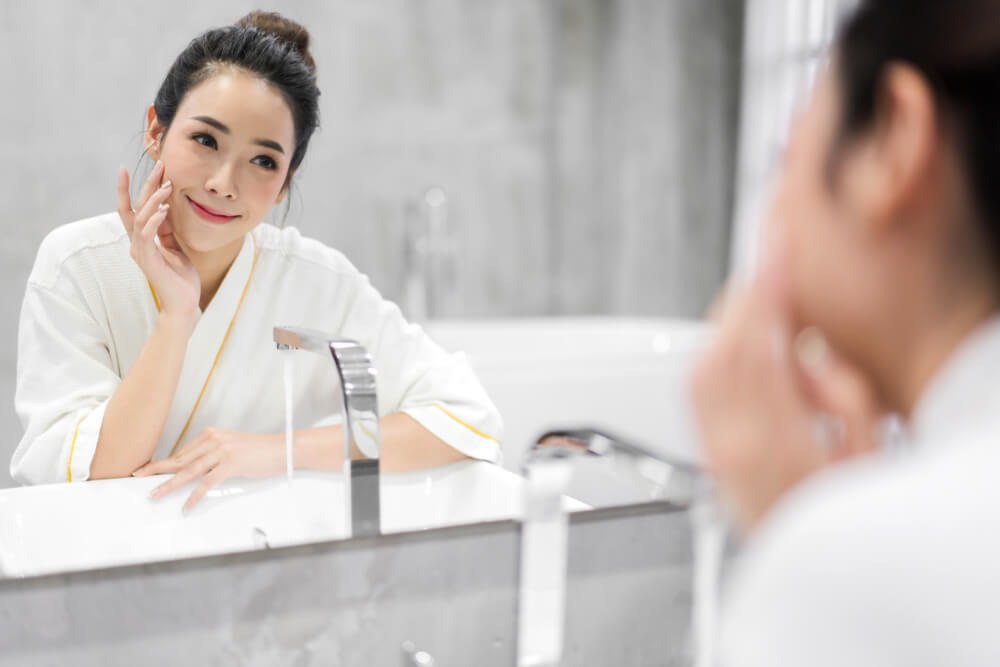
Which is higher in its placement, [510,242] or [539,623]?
[510,242]

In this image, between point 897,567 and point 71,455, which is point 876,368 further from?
point 71,455

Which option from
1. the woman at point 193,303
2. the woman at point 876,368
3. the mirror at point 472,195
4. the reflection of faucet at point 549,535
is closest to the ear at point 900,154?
the woman at point 876,368

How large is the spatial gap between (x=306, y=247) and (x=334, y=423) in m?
0.13

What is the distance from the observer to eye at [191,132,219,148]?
0.60 metres

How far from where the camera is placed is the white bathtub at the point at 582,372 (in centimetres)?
71

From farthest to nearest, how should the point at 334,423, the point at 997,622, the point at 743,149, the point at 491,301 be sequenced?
the point at 743,149, the point at 491,301, the point at 334,423, the point at 997,622

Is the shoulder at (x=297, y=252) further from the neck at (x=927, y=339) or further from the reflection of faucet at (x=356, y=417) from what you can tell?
the neck at (x=927, y=339)

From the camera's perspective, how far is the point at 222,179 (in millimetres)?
599

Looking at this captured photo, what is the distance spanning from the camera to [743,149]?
917mm

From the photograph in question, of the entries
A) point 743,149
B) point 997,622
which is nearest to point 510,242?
point 743,149

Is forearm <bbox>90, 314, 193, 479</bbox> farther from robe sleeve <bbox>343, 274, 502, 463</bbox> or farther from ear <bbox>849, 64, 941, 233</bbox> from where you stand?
ear <bbox>849, 64, 941, 233</bbox>

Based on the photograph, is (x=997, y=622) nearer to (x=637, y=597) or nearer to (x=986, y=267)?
(x=986, y=267)

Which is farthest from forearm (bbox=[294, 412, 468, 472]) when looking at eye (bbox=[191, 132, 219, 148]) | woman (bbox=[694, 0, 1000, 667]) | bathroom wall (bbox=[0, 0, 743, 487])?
woman (bbox=[694, 0, 1000, 667])

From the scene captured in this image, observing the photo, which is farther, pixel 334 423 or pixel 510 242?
pixel 510 242
